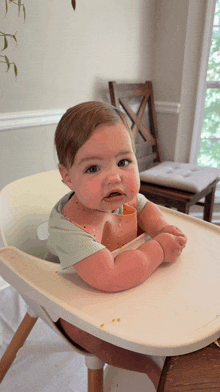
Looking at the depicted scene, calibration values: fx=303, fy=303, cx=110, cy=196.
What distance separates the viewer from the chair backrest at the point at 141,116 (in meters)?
1.82

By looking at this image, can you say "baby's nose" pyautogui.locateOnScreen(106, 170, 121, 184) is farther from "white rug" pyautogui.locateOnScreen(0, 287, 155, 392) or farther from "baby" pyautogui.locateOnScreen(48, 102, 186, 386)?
"white rug" pyautogui.locateOnScreen(0, 287, 155, 392)

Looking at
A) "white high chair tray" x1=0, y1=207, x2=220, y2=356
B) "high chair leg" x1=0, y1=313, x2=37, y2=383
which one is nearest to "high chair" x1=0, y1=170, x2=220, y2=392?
"white high chair tray" x1=0, y1=207, x2=220, y2=356

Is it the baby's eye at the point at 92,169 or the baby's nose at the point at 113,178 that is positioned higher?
the baby's eye at the point at 92,169

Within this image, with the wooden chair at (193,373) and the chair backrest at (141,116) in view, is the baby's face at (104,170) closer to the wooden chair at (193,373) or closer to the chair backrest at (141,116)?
the wooden chair at (193,373)

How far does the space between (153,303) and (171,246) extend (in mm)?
139

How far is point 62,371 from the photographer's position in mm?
1175

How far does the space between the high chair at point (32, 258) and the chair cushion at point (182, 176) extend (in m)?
0.92

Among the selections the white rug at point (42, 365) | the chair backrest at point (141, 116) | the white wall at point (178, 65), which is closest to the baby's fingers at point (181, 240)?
the white rug at point (42, 365)

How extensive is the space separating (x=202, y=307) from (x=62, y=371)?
0.93m

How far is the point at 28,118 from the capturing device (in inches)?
57.1

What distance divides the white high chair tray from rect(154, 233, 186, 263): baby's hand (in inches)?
0.7

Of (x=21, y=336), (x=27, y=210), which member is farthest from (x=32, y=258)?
(x=21, y=336)

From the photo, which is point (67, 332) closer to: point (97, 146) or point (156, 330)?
point (156, 330)

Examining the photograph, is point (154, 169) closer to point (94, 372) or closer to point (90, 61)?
point (90, 61)
